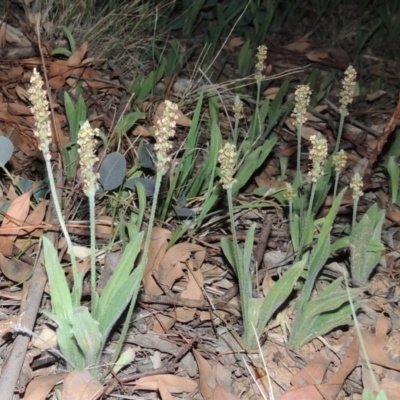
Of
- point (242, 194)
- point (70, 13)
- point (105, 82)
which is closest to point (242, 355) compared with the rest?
point (242, 194)

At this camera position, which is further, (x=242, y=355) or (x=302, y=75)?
(x=302, y=75)

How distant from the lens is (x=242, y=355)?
5.77ft

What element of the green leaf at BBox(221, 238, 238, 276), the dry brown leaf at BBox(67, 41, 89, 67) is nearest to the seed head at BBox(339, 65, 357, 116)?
the green leaf at BBox(221, 238, 238, 276)

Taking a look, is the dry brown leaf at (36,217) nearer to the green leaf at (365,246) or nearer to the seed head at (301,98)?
the seed head at (301,98)

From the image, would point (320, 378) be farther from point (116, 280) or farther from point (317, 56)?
point (317, 56)

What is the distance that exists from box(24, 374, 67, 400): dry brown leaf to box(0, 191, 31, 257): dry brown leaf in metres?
0.47

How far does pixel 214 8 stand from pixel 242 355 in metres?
2.71

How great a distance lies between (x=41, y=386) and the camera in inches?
60.1

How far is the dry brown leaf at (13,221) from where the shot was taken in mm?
1903

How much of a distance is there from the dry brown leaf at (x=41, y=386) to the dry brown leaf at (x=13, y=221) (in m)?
0.47

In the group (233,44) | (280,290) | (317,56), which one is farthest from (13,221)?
(317,56)

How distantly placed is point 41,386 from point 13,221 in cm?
58

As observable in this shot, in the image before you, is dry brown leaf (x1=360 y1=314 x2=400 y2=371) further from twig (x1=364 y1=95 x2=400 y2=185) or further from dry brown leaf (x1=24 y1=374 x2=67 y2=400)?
dry brown leaf (x1=24 y1=374 x2=67 y2=400)

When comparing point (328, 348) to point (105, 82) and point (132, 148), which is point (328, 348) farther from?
point (105, 82)
